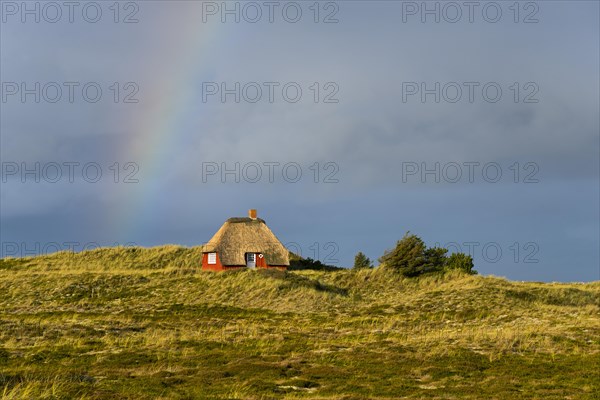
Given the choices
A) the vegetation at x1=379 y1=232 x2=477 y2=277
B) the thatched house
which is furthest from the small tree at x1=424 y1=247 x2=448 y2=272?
the thatched house

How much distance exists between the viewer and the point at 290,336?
3541 centimetres

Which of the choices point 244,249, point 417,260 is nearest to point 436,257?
point 417,260

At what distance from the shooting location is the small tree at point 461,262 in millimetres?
67375

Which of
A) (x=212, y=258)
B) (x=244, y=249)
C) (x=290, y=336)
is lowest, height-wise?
(x=290, y=336)

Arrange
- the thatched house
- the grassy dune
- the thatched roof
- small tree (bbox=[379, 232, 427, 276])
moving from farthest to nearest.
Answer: the thatched roof → the thatched house → small tree (bbox=[379, 232, 427, 276]) → the grassy dune

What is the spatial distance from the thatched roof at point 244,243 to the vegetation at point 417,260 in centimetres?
1160

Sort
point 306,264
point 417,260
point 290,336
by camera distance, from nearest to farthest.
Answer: point 290,336, point 417,260, point 306,264

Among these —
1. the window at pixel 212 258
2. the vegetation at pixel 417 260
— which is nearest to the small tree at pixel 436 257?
the vegetation at pixel 417 260

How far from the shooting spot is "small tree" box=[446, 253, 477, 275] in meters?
67.4

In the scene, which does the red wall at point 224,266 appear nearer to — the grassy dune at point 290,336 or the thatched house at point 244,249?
the thatched house at point 244,249

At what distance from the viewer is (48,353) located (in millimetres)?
29391

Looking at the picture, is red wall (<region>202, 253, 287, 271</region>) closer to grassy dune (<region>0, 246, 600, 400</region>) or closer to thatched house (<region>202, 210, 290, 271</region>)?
thatched house (<region>202, 210, 290, 271</region>)

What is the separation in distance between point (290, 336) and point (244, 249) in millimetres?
35832

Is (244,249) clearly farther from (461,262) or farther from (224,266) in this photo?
(461,262)
